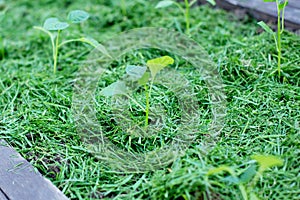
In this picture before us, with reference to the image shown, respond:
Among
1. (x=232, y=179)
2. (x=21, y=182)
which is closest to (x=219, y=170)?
(x=232, y=179)

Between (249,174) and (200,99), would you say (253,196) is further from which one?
(200,99)

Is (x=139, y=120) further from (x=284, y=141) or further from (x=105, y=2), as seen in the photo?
(x=105, y=2)

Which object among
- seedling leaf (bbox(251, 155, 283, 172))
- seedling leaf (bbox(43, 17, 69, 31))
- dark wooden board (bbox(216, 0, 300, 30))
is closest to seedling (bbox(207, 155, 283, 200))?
seedling leaf (bbox(251, 155, 283, 172))

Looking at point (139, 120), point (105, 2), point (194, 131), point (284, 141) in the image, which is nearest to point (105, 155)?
point (139, 120)

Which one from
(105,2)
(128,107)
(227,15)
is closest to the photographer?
(128,107)

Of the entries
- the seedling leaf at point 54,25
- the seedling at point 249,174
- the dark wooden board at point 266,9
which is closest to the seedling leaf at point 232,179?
the seedling at point 249,174

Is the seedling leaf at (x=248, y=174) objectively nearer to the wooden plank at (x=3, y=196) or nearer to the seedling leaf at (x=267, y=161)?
the seedling leaf at (x=267, y=161)
